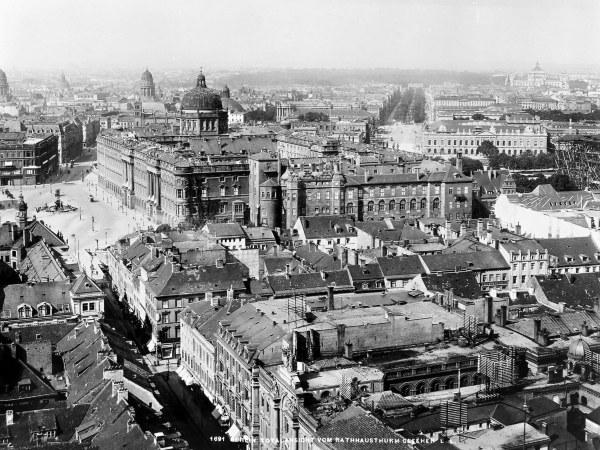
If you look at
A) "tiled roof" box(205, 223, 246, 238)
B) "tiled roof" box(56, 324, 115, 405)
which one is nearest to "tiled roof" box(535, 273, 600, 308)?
"tiled roof" box(56, 324, 115, 405)

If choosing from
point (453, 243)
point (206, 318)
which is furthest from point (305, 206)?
point (206, 318)

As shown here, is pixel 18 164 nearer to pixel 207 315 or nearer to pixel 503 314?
pixel 207 315

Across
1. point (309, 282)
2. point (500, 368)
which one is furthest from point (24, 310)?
point (500, 368)

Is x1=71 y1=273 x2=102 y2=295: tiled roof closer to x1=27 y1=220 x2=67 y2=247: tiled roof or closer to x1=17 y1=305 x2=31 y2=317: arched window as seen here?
x1=17 y1=305 x2=31 y2=317: arched window

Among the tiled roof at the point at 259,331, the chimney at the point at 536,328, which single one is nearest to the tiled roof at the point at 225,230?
the tiled roof at the point at 259,331

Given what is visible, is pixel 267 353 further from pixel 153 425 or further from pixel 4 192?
pixel 4 192

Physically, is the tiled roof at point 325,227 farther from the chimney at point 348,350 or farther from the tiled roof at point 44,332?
the chimney at point 348,350

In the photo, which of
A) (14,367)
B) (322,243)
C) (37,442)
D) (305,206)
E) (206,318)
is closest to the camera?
(37,442)
